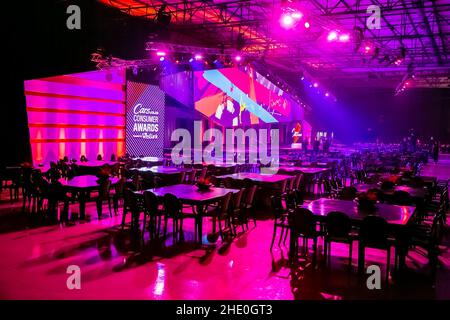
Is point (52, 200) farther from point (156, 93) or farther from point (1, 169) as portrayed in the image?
point (156, 93)

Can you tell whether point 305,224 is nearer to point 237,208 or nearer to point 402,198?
point 237,208

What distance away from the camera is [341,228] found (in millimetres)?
5082

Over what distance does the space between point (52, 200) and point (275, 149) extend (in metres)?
14.7

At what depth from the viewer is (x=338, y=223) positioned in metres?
5.09

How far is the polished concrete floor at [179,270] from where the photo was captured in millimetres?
4402

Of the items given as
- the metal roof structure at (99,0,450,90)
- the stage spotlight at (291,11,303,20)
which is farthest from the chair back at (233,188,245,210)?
the stage spotlight at (291,11,303,20)

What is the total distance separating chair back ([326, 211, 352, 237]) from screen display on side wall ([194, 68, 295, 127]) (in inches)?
564

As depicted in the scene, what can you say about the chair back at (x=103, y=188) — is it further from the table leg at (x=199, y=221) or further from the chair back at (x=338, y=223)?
the chair back at (x=338, y=223)

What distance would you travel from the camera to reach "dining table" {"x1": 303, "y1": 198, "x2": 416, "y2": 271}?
16.0ft

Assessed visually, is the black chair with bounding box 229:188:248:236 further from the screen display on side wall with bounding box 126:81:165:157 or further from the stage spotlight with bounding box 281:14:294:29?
the screen display on side wall with bounding box 126:81:165:157

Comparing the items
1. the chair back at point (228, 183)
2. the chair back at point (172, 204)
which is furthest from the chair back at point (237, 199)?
the chair back at point (228, 183)

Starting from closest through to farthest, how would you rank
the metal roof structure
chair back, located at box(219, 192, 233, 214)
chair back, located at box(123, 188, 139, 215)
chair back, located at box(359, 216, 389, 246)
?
chair back, located at box(359, 216, 389, 246) → chair back, located at box(219, 192, 233, 214) → chair back, located at box(123, 188, 139, 215) → the metal roof structure

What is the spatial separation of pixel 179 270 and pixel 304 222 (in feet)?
5.84

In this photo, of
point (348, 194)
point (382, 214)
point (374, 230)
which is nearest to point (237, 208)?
point (348, 194)
